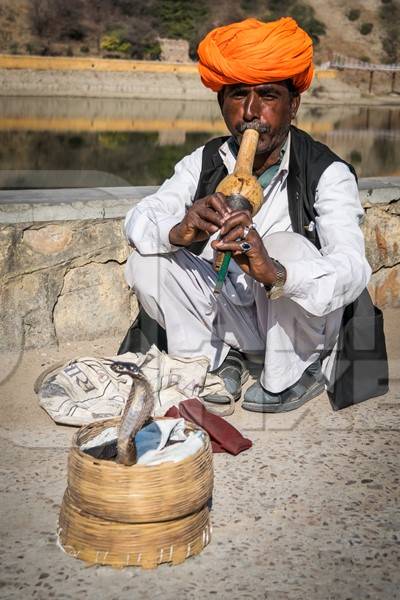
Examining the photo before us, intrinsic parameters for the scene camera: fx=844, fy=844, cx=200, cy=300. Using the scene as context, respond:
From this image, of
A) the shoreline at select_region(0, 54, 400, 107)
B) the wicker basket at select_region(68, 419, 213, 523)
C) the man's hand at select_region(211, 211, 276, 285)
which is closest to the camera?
the wicker basket at select_region(68, 419, 213, 523)

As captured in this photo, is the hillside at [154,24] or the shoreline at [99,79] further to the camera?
the hillside at [154,24]

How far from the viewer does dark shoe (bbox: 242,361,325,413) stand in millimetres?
2561

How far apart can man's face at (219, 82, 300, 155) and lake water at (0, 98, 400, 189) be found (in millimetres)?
5348

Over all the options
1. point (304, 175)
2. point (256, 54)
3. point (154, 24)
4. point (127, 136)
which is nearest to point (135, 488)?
point (304, 175)

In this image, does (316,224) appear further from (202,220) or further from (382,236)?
(382,236)

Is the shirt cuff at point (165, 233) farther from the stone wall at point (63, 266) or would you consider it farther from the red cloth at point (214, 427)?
the stone wall at point (63, 266)

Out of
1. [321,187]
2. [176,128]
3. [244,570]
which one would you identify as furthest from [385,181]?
[176,128]

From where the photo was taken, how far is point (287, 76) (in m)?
2.46

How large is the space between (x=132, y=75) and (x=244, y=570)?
122 ft

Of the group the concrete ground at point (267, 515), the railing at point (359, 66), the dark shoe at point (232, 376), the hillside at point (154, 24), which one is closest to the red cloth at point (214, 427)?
the concrete ground at point (267, 515)

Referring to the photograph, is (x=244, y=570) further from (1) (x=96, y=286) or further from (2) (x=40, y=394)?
(1) (x=96, y=286)

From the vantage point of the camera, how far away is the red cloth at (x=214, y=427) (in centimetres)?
227

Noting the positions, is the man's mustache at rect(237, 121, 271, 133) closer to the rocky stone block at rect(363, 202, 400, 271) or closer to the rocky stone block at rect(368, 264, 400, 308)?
the rocky stone block at rect(363, 202, 400, 271)

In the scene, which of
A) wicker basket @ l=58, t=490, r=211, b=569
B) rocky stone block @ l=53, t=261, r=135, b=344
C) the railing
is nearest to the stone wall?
rocky stone block @ l=53, t=261, r=135, b=344
